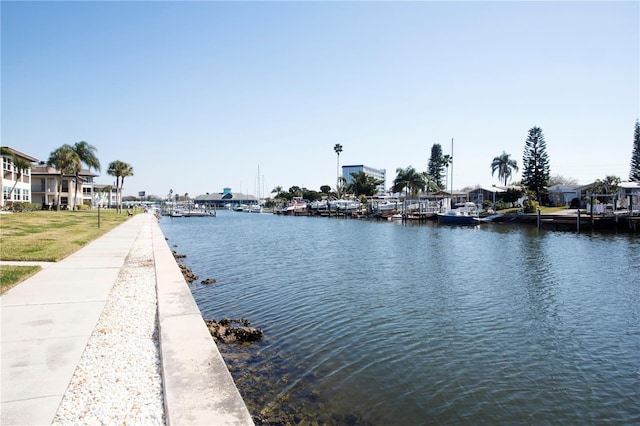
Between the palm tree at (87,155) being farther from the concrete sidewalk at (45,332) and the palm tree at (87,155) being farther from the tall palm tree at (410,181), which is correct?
the concrete sidewalk at (45,332)

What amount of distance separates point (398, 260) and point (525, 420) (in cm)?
1740

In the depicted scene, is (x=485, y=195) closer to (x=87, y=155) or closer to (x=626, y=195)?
(x=626, y=195)

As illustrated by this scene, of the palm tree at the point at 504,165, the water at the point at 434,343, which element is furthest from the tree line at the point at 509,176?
the water at the point at 434,343

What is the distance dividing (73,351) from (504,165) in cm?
12816

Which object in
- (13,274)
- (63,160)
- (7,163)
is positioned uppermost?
(63,160)

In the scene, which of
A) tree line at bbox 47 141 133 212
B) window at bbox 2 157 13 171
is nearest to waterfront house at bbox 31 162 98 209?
tree line at bbox 47 141 133 212

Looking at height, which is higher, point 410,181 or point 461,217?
point 410,181

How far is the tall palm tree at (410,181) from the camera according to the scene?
288 ft

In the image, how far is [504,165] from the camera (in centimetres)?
11994

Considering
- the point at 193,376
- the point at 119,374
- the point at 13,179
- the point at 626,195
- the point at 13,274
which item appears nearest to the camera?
the point at 193,376

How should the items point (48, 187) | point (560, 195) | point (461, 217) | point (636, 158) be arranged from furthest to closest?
point (560, 195) < point (636, 158) < point (48, 187) < point (461, 217)

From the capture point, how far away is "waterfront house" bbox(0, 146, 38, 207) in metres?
47.0

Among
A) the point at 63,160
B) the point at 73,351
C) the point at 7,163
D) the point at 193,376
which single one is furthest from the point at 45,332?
the point at 63,160

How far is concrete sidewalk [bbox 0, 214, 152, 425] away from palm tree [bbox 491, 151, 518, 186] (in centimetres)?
12252
